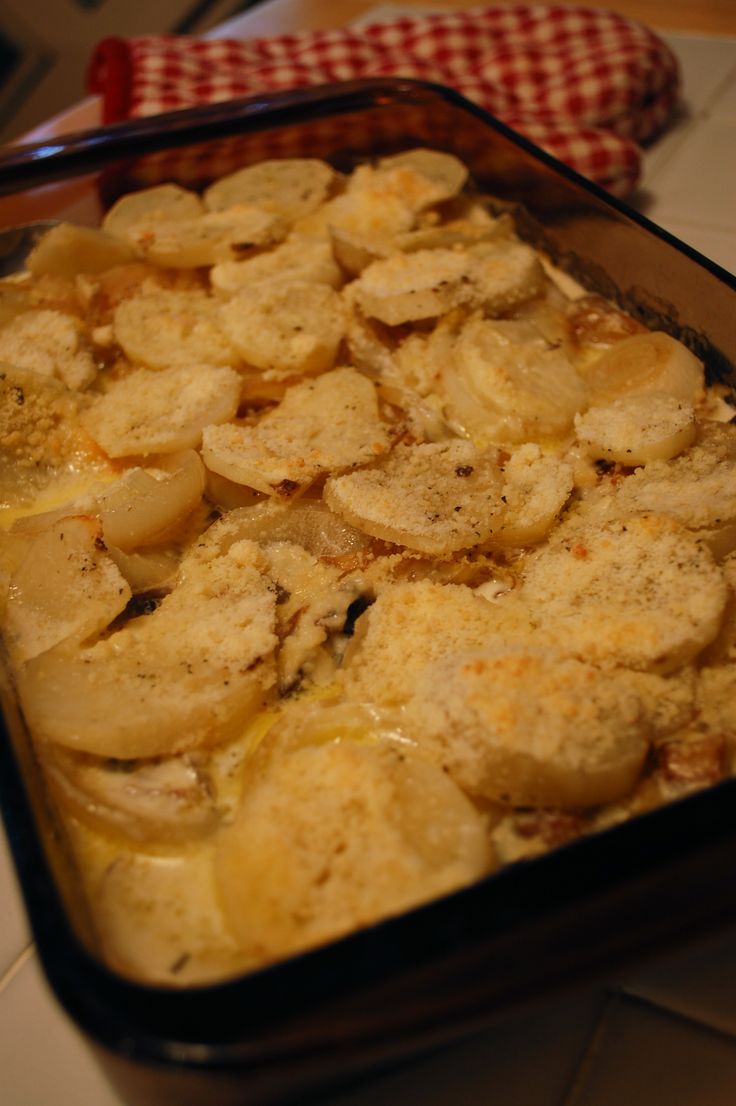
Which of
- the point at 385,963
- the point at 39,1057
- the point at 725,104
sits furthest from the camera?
the point at 725,104

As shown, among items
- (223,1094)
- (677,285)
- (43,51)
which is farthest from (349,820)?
(43,51)

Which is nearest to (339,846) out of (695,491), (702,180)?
(695,491)

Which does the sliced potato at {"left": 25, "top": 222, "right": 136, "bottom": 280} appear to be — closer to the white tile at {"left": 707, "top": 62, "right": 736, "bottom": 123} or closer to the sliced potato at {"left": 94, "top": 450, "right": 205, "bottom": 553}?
the sliced potato at {"left": 94, "top": 450, "right": 205, "bottom": 553}

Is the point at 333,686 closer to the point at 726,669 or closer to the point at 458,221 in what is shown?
the point at 726,669

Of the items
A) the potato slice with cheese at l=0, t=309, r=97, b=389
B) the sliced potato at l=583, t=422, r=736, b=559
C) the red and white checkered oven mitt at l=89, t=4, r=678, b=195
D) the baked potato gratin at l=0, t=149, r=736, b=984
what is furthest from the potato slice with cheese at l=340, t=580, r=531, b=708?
the red and white checkered oven mitt at l=89, t=4, r=678, b=195

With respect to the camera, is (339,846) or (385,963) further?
(339,846)

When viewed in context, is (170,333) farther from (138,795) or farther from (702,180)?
(702,180)
